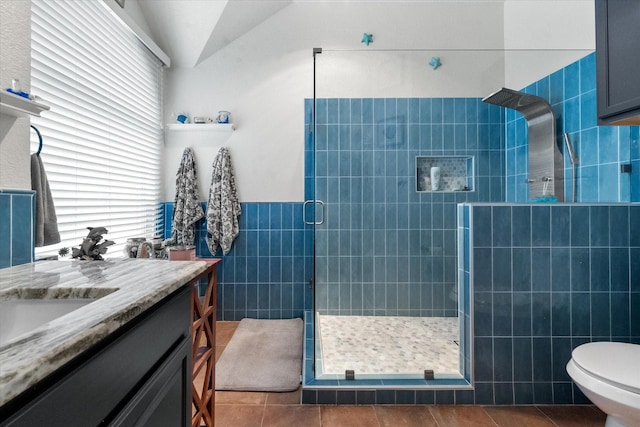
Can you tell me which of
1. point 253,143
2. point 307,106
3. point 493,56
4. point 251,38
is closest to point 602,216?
point 493,56

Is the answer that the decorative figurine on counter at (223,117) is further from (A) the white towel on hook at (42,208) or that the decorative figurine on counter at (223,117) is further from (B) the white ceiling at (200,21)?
(A) the white towel on hook at (42,208)

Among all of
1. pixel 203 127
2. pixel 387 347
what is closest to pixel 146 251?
pixel 203 127

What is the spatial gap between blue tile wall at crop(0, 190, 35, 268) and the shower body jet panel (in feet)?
8.09

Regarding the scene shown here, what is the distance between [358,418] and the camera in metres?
1.76

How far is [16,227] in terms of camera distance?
4.04 feet

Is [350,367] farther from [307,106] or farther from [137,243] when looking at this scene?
[307,106]

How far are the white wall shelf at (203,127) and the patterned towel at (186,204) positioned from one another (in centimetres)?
19

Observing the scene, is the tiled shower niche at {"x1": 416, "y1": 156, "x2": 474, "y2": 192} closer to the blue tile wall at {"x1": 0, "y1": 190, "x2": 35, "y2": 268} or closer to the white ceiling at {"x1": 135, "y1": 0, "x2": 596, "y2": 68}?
the white ceiling at {"x1": 135, "y1": 0, "x2": 596, "y2": 68}

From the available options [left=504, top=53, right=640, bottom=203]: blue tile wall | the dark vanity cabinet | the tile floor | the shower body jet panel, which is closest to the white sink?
the dark vanity cabinet

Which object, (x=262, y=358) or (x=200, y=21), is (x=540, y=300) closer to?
(x=262, y=358)

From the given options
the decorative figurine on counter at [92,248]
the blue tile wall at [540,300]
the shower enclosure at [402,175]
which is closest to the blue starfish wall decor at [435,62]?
the shower enclosure at [402,175]

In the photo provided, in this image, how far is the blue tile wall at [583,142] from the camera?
6.36 feet

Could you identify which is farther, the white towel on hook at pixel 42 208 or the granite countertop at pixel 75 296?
the white towel on hook at pixel 42 208

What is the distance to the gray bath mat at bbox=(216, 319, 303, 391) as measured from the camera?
208 cm
